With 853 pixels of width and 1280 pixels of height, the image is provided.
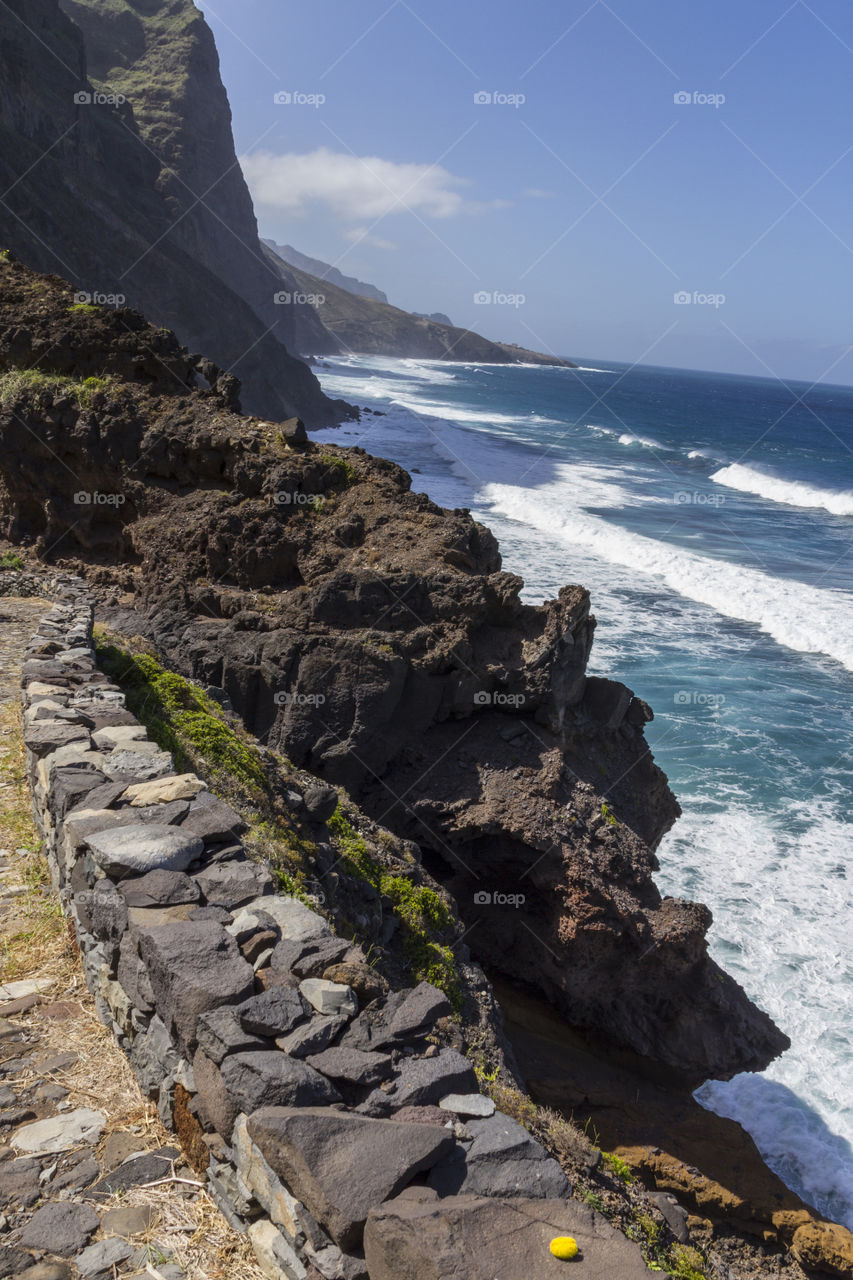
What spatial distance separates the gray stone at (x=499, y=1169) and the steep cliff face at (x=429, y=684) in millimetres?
3865

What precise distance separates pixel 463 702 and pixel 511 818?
1410 mm

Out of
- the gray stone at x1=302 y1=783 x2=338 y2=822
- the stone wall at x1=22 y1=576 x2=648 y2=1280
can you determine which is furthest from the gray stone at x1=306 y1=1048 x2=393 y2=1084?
the gray stone at x1=302 y1=783 x2=338 y2=822

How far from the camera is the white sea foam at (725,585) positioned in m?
24.6

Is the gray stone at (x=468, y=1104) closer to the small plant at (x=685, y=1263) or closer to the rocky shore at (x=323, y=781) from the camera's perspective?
the rocky shore at (x=323, y=781)

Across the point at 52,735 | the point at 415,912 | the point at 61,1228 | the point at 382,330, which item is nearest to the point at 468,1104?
the point at 61,1228

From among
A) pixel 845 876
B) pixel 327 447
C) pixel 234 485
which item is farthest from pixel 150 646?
pixel 845 876

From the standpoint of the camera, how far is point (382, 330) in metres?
Result: 145

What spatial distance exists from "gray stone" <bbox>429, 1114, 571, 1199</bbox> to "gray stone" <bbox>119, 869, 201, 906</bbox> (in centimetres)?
178

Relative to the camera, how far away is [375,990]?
397 centimetres

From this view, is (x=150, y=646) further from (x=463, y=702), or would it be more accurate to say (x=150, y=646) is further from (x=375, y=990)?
(x=375, y=990)

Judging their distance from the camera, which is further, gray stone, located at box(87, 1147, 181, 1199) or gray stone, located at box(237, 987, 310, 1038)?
gray stone, located at box(237, 987, 310, 1038)

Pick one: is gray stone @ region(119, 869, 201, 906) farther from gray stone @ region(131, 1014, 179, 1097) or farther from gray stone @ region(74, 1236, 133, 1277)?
gray stone @ region(74, 1236, 133, 1277)

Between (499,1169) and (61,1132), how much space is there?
1.84 meters

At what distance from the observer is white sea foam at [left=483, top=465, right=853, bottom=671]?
24609 millimetres
